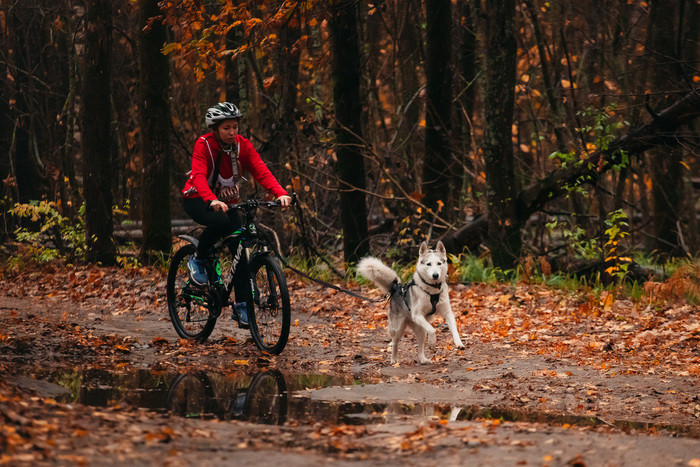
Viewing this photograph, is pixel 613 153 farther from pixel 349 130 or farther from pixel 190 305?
pixel 190 305

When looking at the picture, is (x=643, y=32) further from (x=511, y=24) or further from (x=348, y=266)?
(x=348, y=266)

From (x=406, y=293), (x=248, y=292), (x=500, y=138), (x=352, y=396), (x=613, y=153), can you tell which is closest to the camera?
(x=352, y=396)

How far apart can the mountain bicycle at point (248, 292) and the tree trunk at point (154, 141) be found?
7.21 m

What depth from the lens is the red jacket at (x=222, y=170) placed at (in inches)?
334

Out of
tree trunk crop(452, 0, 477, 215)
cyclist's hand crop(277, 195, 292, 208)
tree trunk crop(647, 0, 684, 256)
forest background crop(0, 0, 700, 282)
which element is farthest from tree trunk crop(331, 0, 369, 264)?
cyclist's hand crop(277, 195, 292, 208)

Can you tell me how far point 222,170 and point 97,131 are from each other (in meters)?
9.56

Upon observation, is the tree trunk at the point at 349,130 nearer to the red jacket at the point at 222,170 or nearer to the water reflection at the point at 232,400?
the red jacket at the point at 222,170

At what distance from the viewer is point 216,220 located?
876 centimetres

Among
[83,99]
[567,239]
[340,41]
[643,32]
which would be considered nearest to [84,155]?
[83,99]

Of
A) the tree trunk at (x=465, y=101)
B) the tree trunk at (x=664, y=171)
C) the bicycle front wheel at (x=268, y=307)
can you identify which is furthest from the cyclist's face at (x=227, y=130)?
the tree trunk at (x=465, y=101)

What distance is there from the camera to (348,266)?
15.7 metres

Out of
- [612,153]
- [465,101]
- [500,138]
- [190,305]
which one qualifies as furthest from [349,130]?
[190,305]

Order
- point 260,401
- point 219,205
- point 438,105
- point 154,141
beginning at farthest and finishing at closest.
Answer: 1. point 438,105
2. point 154,141
3. point 219,205
4. point 260,401

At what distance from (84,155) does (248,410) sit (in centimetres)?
1287
